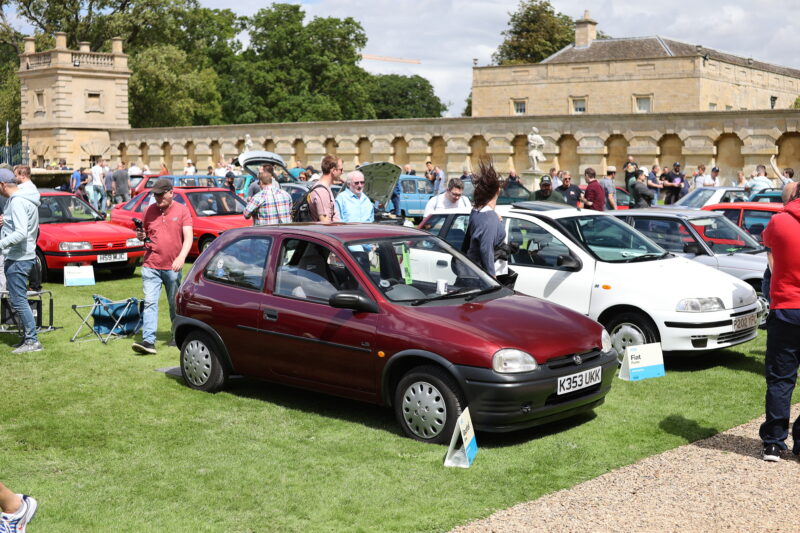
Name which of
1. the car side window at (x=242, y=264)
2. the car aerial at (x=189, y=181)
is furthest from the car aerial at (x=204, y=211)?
the car side window at (x=242, y=264)

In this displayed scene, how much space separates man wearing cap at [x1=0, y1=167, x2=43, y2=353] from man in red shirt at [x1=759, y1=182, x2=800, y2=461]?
752 centimetres

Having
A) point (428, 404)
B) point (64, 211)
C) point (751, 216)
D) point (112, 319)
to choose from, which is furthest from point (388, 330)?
point (64, 211)

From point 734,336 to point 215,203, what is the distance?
1235 centimetres

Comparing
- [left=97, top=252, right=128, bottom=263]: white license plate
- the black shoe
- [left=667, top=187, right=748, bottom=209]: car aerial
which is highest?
[left=667, top=187, right=748, bottom=209]: car aerial

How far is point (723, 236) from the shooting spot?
13.5 metres

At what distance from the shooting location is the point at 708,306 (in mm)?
9898

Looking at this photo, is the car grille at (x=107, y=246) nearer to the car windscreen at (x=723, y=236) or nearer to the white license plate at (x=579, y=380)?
the car windscreen at (x=723, y=236)

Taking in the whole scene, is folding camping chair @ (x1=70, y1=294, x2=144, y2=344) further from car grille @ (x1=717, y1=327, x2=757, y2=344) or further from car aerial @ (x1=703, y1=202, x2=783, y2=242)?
car aerial @ (x1=703, y1=202, x2=783, y2=242)

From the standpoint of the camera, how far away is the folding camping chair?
11.7m

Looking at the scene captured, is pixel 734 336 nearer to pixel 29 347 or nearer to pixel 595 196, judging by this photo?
pixel 29 347

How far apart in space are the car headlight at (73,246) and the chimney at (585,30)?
6019 cm

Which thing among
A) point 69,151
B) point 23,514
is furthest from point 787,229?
point 69,151

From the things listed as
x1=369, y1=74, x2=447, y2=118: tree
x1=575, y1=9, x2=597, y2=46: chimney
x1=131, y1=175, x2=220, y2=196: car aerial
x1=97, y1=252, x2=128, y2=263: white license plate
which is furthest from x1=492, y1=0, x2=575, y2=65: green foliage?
x1=97, y1=252, x2=128, y2=263: white license plate

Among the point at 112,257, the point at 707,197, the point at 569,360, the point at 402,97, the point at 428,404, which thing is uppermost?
the point at 402,97
